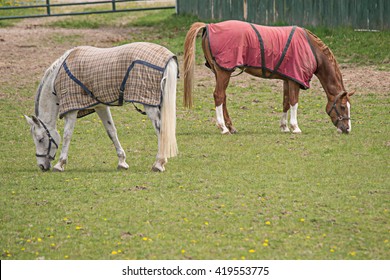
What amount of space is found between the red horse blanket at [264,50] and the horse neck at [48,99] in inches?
114

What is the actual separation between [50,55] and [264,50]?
8.23m

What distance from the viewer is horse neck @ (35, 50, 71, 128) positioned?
977 centimetres

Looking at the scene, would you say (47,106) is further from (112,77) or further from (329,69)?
(329,69)

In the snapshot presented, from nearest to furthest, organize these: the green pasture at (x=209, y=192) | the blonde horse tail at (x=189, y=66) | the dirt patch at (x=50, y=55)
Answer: the green pasture at (x=209, y=192) < the blonde horse tail at (x=189, y=66) < the dirt patch at (x=50, y=55)

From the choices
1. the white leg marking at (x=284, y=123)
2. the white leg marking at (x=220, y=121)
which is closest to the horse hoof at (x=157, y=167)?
the white leg marking at (x=220, y=121)

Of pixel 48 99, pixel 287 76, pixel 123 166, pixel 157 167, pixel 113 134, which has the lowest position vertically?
pixel 123 166

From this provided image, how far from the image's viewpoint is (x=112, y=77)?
9383 millimetres

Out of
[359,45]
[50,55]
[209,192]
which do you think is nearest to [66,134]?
[209,192]

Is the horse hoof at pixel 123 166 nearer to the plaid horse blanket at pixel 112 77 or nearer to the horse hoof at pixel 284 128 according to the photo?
the plaid horse blanket at pixel 112 77

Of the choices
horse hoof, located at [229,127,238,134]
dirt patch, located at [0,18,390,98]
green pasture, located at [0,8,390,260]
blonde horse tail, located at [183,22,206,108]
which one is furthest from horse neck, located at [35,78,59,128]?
dirt patch, located at [0,18,390,98]

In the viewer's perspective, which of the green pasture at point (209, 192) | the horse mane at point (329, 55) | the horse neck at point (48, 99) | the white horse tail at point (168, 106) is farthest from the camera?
the horse mane at point (329, 55)

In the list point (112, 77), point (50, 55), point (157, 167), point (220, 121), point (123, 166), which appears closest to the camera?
point (112, 77)

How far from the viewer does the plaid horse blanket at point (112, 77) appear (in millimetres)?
9266
